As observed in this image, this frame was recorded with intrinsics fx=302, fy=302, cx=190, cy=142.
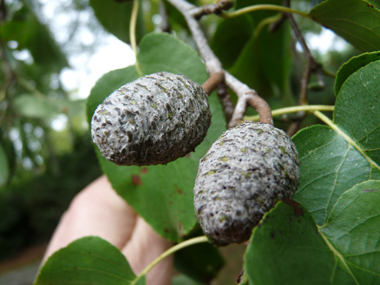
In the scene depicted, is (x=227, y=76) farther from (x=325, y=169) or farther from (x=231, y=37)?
(x=231, y=37)

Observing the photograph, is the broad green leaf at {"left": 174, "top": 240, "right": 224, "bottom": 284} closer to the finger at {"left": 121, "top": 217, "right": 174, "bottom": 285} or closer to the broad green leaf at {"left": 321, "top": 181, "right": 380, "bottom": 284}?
the finger at {"left": 121, "top": 217, "right": 174, "bottom": 285}

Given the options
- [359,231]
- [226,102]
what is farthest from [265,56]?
[359,231]

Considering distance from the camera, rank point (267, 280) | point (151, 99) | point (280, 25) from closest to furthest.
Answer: point (267, 280)
point (151, 99)
point (280, 25)

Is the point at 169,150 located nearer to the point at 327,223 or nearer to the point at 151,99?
the point at 151,99

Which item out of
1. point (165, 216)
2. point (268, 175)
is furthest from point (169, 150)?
point (165, 216)

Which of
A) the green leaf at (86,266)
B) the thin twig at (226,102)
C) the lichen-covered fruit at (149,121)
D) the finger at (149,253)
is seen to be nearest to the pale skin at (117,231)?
the finger at (149,253)

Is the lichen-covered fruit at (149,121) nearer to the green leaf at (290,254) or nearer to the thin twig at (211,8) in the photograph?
the green leaf at (290,254)

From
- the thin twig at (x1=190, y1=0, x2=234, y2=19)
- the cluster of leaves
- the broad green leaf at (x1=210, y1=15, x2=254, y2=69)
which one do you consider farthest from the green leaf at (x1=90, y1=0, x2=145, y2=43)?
the thin twig at (x1=190, y1=0, x2=234, y2=19)
